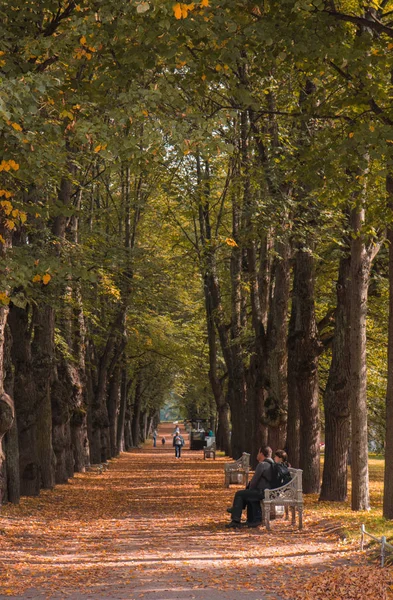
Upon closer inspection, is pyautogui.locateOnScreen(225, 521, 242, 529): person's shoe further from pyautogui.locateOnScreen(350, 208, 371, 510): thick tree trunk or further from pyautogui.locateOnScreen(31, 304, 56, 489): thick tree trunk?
pyautogui.locateOnScreen(31, 304, 56, 489): thick tree trunk

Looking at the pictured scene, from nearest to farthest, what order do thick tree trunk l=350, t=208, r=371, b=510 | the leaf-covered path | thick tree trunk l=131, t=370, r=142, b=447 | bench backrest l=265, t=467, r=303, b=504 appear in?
the leaf-covered path
bench backrest l=265, t=467, r=303, b=504
thick tree trunk l=350, t=208, r=371, b=510
thick tree trunk l=131, t=370, r=142, b=447

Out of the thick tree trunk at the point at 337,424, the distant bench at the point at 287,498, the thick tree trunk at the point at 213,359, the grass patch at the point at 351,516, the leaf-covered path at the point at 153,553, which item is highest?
the thick tree trunk at the point at 213,359

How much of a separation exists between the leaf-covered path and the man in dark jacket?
0.34 m

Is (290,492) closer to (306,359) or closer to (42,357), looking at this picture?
(306,359)

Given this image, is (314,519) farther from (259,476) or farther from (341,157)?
(341,157)

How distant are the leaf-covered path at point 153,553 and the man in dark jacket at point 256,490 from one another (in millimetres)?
342

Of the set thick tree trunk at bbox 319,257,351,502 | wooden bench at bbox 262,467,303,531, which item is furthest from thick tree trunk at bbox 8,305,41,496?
wooden bench at bbox 262,467,303,531

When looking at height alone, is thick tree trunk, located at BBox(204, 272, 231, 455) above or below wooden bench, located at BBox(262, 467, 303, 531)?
above

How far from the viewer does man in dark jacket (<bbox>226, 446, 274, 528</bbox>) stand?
1488cm

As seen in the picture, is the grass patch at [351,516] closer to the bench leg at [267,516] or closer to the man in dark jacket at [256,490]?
the bench leg at [267,516]

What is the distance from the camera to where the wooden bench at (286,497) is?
14398 mm

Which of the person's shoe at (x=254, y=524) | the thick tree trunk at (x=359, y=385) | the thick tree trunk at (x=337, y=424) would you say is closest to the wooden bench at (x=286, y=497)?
the person's shoe at (x=254, y=524)

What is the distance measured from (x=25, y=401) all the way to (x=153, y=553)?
872cm

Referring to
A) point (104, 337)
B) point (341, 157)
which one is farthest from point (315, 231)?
point (104, 337)
